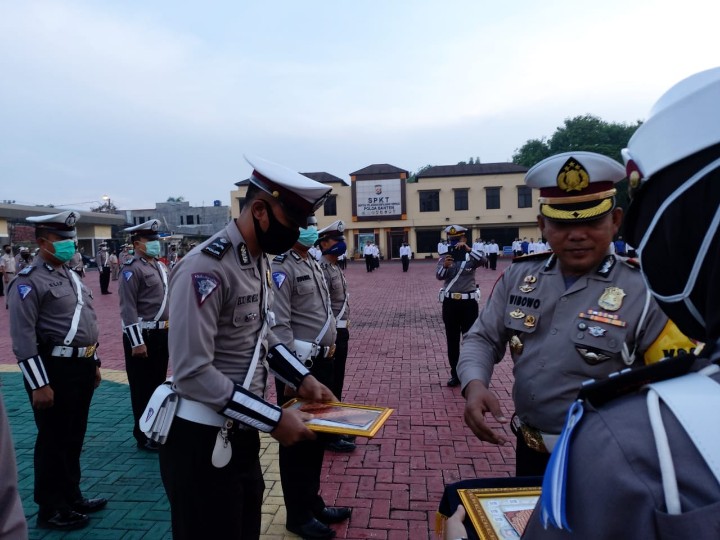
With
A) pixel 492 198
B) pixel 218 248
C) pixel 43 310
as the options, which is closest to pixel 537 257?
pixel 218 248

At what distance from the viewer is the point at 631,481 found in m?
0.68

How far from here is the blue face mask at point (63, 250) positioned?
369cm

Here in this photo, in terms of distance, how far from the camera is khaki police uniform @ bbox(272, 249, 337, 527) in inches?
126

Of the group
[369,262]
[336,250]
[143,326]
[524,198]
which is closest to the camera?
[143,326]

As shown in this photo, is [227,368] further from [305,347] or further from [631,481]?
[631,481]

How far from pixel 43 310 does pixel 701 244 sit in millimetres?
4016

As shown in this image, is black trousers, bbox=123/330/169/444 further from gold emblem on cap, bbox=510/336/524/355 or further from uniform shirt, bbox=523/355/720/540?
uniform shirt, bbox=523/355/720/540

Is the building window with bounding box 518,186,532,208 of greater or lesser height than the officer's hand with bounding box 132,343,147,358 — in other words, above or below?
above

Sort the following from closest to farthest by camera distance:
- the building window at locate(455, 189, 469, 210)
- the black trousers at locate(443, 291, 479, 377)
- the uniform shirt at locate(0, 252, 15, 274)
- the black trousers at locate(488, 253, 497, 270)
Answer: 1. the black trousers at locate(443, 291, 479, 377)
2. the uniform shirt at locate(0, 252, 15, 274)
3. the black trousers at locate(488, 253, 497, 270)
4. the building window at locate(455, 189, 469, 210)

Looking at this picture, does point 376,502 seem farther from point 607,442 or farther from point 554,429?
point 607,442

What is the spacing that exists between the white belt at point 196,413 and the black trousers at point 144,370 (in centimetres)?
298

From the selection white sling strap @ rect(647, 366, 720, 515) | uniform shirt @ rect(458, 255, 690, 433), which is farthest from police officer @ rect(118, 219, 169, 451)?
white sling strap @ rect(647, 366, 720, 515)

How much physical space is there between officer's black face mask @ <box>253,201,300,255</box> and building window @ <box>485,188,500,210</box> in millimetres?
38376

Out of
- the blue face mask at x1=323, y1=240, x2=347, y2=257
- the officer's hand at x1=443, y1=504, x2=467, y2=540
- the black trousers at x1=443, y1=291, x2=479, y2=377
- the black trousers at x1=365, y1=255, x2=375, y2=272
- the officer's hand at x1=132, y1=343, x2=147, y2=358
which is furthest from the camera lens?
the black trousers at x1=365, y1=255, x2=375, y2=272
